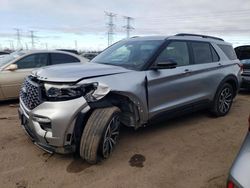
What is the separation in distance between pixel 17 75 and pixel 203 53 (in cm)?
462

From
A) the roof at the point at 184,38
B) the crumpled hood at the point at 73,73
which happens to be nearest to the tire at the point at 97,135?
the crumpled hood at the point at 73,73

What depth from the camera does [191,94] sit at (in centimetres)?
503

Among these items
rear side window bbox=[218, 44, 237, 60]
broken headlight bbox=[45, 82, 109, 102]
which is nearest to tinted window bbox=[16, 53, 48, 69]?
broken headlight bbox=[45, 82, 109, 102]

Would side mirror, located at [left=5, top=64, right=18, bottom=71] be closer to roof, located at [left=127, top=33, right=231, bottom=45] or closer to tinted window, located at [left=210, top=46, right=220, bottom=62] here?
roof, located at [left=127, top=33, right=231, bottom=45]

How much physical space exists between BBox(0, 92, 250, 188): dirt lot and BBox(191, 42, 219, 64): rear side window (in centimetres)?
134

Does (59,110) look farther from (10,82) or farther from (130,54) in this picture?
(10,82)

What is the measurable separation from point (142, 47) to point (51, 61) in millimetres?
3678

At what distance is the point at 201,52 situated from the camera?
17.8 ft

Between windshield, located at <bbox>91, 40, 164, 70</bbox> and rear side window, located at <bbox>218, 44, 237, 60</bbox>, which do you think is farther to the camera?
rear side window, located at <bbox>218, 44, 237, 60</bbox>

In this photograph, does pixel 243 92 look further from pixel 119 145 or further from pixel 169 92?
pixel 119 145

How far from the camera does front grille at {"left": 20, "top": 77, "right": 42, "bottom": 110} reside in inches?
141

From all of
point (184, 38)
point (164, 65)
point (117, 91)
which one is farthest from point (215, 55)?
point (117, 91)

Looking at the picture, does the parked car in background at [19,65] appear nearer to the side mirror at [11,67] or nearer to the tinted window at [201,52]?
the side mirror at [11,67]

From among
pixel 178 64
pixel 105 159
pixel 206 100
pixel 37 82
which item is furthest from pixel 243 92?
pixel 37 82
